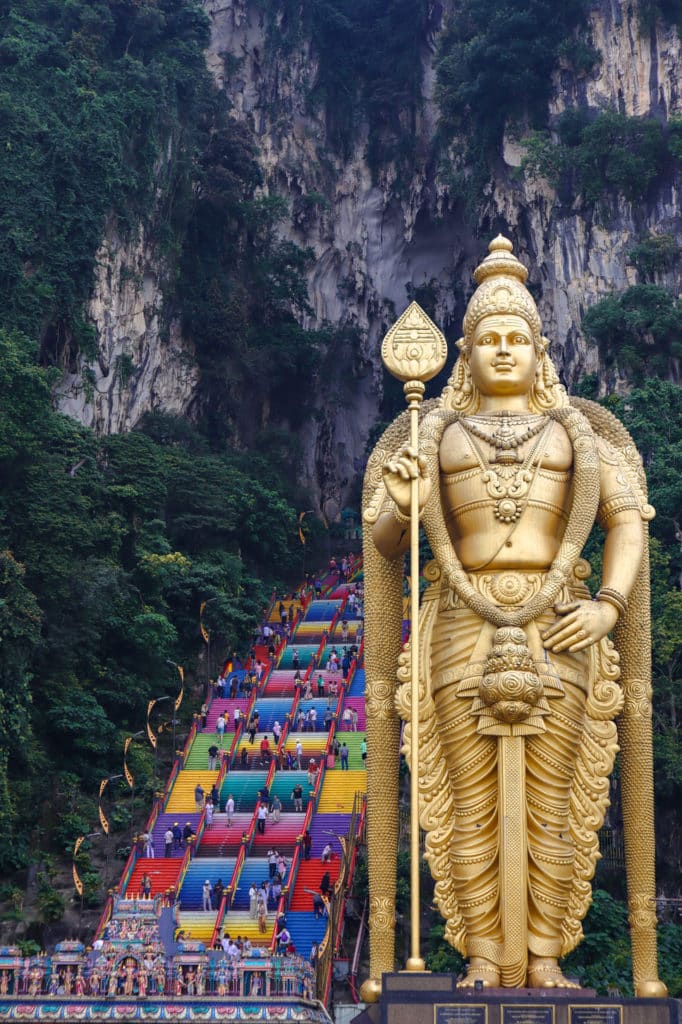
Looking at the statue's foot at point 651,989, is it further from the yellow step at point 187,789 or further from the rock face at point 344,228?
the rock face at point 344,228

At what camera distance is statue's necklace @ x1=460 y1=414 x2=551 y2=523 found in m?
8.60

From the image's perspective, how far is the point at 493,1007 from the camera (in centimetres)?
736

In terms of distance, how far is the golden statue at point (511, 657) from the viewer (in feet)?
26.6

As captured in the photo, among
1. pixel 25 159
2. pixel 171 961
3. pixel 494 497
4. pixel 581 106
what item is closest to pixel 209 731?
pixel 171 961

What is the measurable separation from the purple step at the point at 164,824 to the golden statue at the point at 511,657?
32.4 ft

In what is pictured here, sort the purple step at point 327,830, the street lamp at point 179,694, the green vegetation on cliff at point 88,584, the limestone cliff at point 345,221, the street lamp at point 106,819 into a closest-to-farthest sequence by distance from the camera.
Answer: the purple step at point 327,830 → the street lamp at point 106,819 → the green vegetation on cliff at point 88,584 → the street lamp at point 179,694 → the limestone cliff at point 345,221

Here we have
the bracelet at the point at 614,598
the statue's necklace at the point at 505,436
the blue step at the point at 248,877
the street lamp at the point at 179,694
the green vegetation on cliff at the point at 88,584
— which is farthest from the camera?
the street lamp at the point at 179,694

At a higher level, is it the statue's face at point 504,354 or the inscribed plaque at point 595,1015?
the statue's face at point 504,354

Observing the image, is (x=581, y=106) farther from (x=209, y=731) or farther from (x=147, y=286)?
(x=209, y=731)

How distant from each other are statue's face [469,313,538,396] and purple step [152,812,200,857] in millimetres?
10509

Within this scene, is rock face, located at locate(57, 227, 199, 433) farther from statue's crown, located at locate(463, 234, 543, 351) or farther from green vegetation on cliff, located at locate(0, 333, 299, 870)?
statue's crown, located at locate(463, 234, 543, 351)

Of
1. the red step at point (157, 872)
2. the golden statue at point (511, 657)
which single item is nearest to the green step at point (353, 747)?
the red step at point (157, 872)

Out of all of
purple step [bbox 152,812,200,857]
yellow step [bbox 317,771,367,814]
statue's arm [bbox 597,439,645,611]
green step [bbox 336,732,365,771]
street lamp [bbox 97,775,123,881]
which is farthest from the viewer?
green step [bbox 336,732,365,771]

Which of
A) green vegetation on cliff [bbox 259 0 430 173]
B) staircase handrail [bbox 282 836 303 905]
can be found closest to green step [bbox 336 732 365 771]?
staircase handrail [bbox 282 836 303 905]
